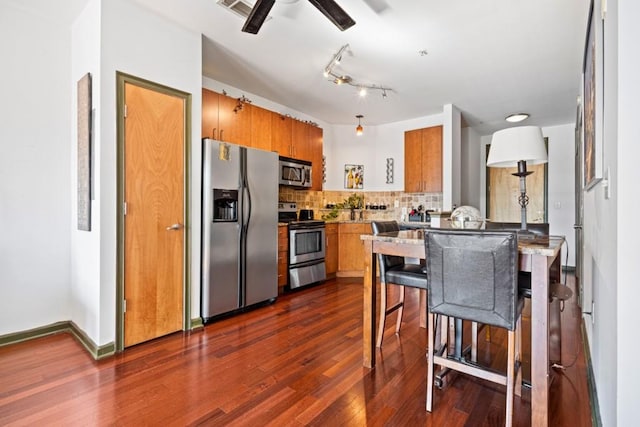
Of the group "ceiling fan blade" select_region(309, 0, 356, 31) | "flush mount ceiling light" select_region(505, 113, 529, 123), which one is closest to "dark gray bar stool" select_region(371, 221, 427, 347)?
"ceiling fan blade" select_region(309, 0, 356, 31)

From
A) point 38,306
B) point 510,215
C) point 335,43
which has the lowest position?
point 38,306

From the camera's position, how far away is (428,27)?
8.50 ft

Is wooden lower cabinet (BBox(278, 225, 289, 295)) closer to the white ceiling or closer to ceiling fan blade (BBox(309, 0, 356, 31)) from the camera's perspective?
the white ceiling

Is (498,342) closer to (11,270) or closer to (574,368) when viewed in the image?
(574,368)

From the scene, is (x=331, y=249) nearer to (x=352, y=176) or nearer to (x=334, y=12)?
(x=352, y=176)

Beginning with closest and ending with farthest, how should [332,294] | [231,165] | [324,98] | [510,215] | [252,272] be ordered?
[231,165]
[252,272]
[332,294]
[324,98]
[510,215]

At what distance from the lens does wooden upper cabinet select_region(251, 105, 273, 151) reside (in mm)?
3910

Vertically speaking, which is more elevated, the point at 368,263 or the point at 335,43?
the point at 335,43

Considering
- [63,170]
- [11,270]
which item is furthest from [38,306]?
[63,170]

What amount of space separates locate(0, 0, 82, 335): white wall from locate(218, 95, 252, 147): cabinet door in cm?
137

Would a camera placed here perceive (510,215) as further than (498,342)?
Yes

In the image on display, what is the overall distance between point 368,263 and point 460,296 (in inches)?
25.8

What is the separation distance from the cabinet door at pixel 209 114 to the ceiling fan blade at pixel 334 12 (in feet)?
6.00

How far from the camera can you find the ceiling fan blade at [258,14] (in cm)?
197
